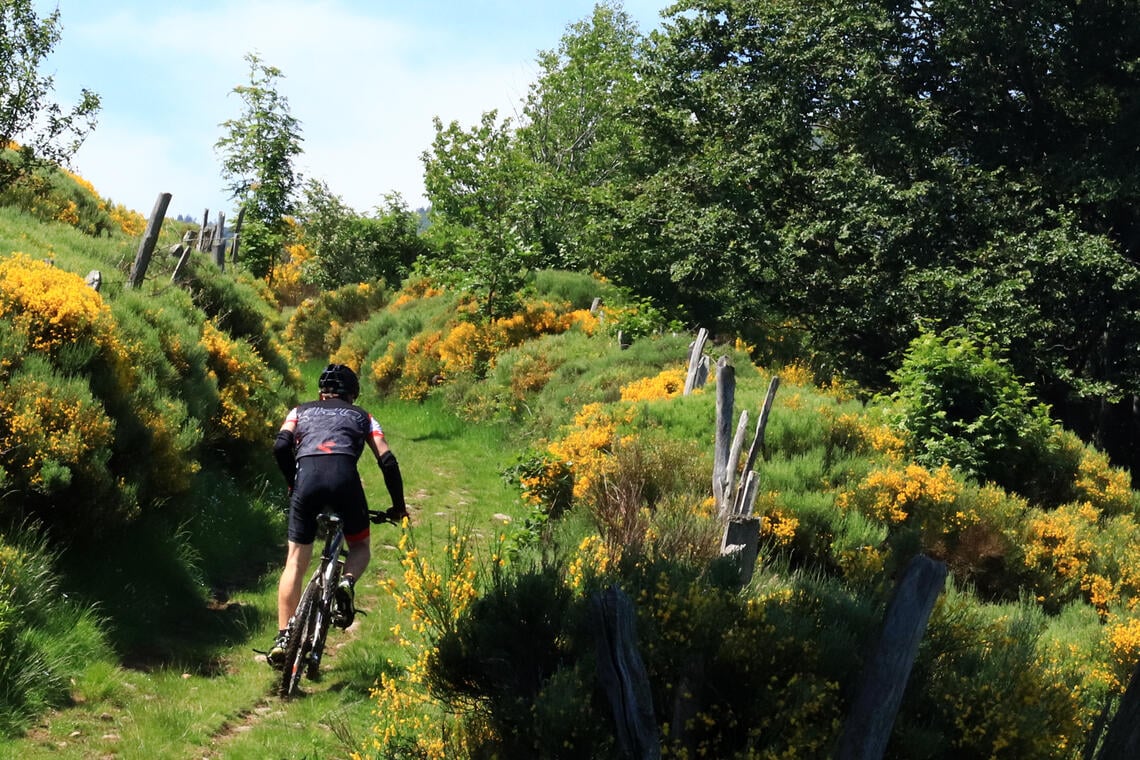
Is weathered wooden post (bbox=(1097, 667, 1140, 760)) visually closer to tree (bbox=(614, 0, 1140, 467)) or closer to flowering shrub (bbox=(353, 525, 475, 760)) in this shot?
flowering shrub (bbox=(353, 525, 475, 760))

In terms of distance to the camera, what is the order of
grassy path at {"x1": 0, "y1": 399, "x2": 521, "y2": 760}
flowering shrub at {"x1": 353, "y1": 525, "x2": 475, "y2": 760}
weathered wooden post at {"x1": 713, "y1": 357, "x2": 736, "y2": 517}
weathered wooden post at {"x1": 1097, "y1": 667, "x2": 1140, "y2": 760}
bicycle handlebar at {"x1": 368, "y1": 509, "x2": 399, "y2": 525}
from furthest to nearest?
weathered wooden post at {"x1": 713, "y1": 357, "x2": 736, "y2": 517} → bicycle handlebar at {"x1": 368, "y1": 509, "x2": 399, "y2": 525} → grassy path at {"x1": 0, "y1": 399, "x2": 521, "y2": 760} → flowering shrub at {"x1": 353, "y1": 525, "x2": 475, "y2": 760} → weathered wooden post at {"x1": 1097, "y1": 667, "x2": 1140, "y2": 760}

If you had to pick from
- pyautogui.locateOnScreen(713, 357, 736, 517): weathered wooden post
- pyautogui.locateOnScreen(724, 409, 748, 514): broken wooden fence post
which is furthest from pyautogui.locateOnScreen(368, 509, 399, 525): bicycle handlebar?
pyautogui.locateOnScreen(713, 357, 736, 517): weathered wooden post

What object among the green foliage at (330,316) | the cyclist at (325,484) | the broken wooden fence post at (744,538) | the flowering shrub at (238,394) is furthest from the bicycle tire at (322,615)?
the green foliage at (330,316)

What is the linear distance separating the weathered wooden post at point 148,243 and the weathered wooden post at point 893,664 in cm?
1028

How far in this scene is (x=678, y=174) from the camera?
23562mm

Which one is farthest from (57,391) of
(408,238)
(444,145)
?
(444,145)

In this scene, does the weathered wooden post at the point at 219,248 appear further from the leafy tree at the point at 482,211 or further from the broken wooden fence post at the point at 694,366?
the broken wooden fence post at the point at 694,366

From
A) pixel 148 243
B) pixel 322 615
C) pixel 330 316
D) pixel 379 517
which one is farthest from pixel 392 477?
pixel 330 316

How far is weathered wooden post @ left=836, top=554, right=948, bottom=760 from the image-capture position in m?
4.03

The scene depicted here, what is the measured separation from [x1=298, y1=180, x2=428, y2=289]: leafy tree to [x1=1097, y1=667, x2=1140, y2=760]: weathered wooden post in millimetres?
31192

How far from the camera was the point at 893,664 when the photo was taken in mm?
4055

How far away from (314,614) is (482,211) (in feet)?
98.7

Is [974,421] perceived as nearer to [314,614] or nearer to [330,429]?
[330,429]

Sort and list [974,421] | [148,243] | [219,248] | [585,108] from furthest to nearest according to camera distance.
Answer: [585,108], [219,248], [974,421], [148,243]
